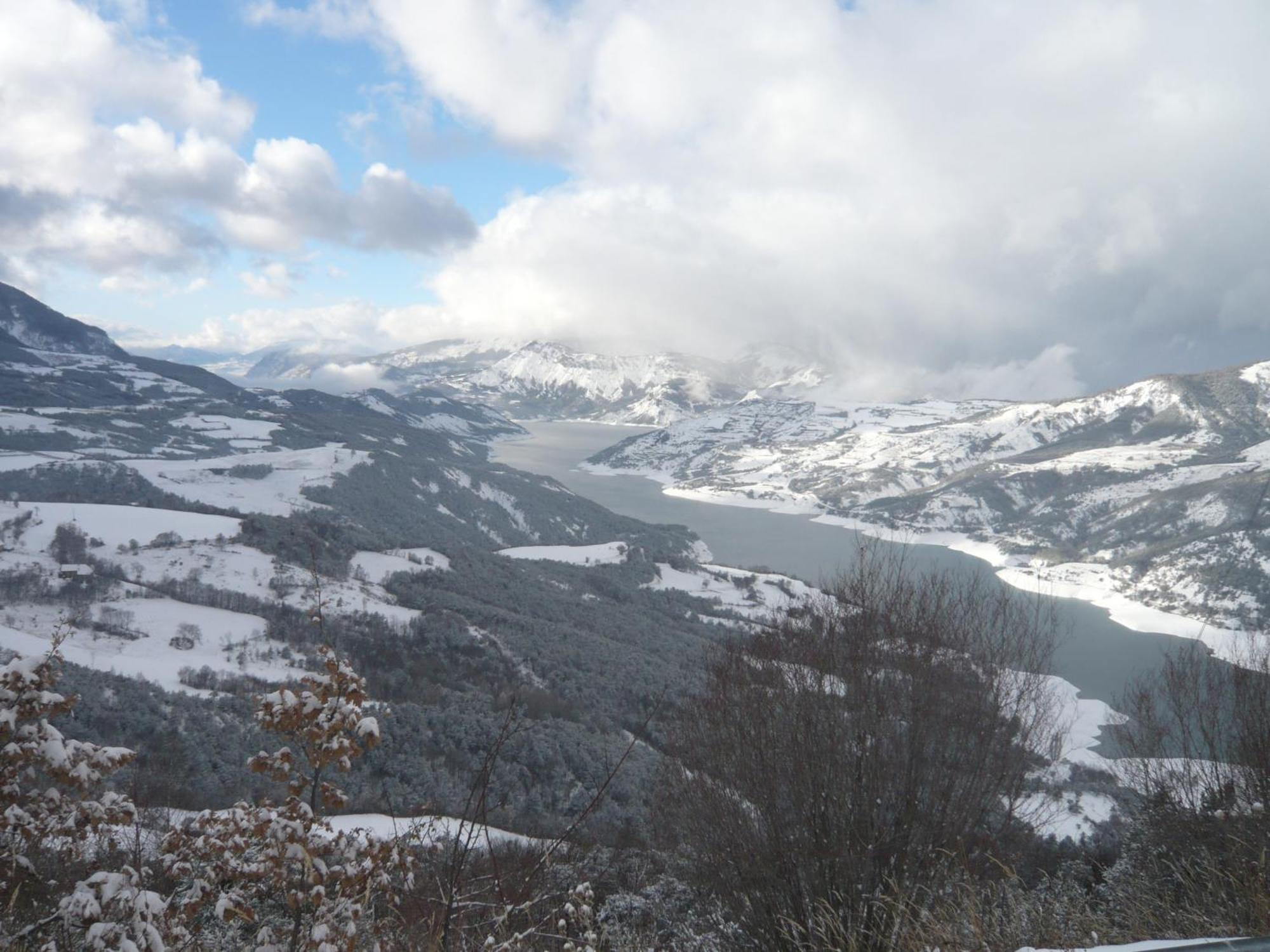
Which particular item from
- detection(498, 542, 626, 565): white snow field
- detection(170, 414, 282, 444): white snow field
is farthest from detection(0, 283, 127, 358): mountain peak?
detection(498, 542, 626, 565): white snow field

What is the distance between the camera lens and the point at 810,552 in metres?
99.8

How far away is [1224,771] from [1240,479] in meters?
136

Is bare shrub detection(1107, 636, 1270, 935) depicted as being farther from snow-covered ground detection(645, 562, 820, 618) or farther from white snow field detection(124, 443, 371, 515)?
white snow field detection(124, 443, 371, 515)

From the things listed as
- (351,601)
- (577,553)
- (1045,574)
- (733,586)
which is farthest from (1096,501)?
(351,601)

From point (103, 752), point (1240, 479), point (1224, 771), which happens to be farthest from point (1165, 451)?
point (103, 752)

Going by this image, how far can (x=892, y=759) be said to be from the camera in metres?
6.84

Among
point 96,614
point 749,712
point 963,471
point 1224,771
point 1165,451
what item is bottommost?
point 96,614

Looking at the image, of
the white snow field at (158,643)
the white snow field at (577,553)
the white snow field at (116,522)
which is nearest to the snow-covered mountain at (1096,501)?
the white snow field at (577,553)

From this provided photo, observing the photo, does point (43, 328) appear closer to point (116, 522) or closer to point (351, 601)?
point (116, 522)

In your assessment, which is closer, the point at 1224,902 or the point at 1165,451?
the point at 1224,902

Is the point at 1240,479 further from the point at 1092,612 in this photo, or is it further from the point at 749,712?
the point at 749,712

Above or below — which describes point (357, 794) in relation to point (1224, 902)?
below

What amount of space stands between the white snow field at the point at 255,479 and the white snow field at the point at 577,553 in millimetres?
27039

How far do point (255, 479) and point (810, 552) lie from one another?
256 ft
